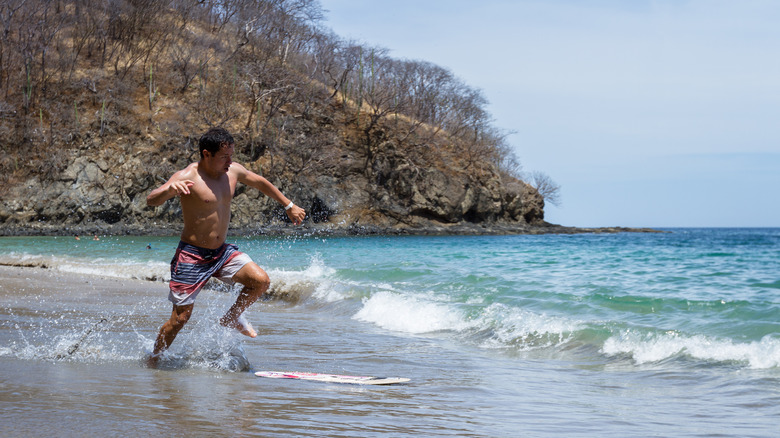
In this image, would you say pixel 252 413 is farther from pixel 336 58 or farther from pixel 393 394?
pixel 336 58

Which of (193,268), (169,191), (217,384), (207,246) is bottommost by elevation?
(217,384)

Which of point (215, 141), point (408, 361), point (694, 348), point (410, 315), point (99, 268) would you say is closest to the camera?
point (215, 141)

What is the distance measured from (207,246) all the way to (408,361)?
6.53 ft

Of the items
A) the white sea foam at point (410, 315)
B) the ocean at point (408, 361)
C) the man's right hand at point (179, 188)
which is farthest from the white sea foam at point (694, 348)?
the man's right hand at point (179, 188)

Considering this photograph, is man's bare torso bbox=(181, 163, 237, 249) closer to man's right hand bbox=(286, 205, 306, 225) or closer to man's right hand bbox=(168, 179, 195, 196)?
man's right hand bbox=(168, 179, 195, 196)

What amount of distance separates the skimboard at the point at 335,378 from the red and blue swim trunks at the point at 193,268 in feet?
2.78

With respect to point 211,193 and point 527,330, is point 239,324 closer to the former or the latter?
point 211,193

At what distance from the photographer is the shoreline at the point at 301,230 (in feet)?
120

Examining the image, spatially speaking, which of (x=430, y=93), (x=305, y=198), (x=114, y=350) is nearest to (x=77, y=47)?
(x=305, y=198)

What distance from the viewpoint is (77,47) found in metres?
45.2

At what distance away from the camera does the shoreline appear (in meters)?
36.5

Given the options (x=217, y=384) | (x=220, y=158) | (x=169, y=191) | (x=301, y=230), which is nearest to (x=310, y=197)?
(x=301, y=230)

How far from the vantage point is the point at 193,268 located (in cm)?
516

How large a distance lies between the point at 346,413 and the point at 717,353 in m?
3.96
